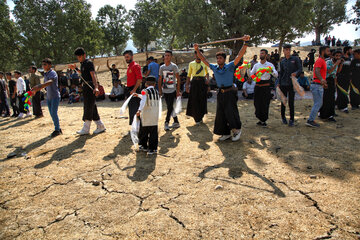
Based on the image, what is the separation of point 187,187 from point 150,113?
1785mm

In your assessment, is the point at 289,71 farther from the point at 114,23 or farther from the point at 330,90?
the point at 114,23

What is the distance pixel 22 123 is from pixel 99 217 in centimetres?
727

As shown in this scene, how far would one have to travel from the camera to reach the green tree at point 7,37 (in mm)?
28125

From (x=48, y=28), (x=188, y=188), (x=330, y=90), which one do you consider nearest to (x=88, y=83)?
(x=188, y=188)

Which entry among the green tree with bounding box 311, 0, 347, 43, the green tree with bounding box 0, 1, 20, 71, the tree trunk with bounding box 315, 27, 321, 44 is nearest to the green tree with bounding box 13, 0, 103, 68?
the green tree with bounding box 0, 1, 20, 71

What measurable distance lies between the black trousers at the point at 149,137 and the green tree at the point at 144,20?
143ft

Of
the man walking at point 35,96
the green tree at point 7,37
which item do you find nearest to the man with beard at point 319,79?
the man walking at point 35,96

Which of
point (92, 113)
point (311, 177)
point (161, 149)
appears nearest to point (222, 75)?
point (161, 149)

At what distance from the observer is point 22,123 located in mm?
8430

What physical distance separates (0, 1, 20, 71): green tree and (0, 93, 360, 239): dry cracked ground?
29.4 meters

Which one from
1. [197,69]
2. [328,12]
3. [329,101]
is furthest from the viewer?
[328,12]

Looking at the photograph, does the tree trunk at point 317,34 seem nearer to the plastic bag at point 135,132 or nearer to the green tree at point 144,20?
the green tree at point 144,20

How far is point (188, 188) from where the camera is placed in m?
3.46

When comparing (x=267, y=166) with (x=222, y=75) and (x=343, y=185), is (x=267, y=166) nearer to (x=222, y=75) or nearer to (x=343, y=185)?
(x=343, y=185)
